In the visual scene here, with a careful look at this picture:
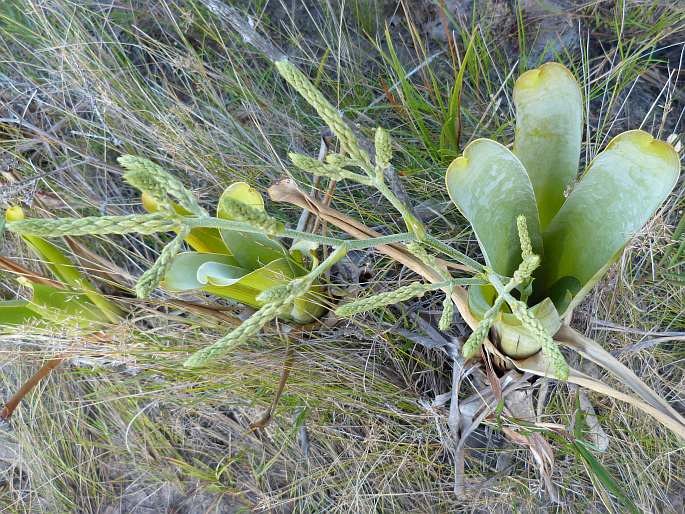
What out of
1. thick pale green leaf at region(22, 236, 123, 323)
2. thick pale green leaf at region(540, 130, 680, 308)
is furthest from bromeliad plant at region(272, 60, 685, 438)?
thick pale green leaf at region(22, 236, 123, 323)

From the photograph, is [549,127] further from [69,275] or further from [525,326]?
[69,275]

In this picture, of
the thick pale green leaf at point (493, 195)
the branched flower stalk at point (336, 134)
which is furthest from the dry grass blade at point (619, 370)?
the branched flower stalk at point (336, 134)

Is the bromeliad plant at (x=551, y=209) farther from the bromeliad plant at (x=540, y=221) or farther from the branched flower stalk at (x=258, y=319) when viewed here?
the branched flower stalk at (x=258, y=319)

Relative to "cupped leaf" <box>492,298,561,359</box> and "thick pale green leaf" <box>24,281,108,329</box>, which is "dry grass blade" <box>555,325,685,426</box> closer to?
"cupped leaf" <box>492,298,561,359</box>

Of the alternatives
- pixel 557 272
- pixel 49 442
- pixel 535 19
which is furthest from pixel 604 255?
pixel 49 442

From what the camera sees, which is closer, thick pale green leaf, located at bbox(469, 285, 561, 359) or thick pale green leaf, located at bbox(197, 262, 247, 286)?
thick pale green leaf, located at bbox(469, 285, 561, 359)

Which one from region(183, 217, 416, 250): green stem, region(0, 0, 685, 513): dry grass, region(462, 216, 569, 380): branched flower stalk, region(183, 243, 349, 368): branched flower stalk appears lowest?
region(0, 0, 685, 513): dry grass

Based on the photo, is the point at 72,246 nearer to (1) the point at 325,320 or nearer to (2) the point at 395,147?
(1) the point at 325,320
